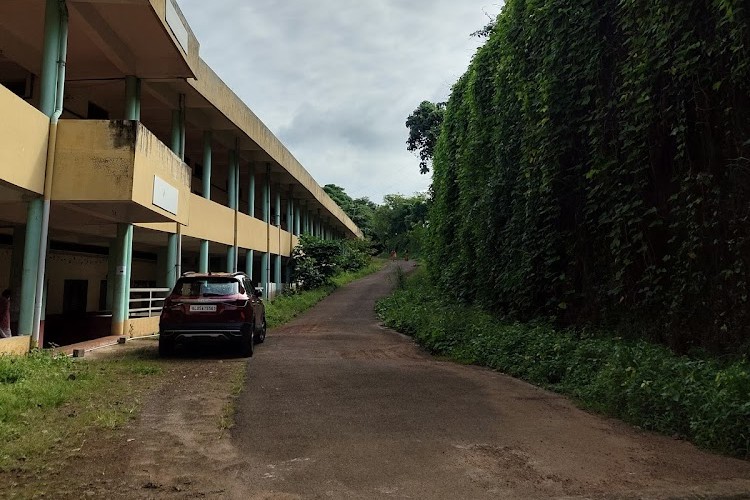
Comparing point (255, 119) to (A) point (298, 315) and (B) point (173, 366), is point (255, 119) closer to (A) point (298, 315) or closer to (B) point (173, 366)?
(A) point (298, 315)

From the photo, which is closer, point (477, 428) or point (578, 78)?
point (477, 428)

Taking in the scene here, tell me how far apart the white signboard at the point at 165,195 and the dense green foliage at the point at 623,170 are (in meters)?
7.25

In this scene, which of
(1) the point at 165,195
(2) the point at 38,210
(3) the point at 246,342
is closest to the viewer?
(2) the point at 38,210

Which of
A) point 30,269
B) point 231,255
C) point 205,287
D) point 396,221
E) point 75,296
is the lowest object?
point 75,296

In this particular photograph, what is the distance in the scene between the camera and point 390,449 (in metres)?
4.68

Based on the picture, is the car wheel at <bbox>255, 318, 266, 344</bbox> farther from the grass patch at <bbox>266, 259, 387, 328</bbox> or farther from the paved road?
the paved road

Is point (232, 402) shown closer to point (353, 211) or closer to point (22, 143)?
point (22, 143)

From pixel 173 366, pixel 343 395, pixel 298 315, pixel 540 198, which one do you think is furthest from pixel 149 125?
pixel 343 395

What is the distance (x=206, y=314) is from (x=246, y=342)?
36.1 inches

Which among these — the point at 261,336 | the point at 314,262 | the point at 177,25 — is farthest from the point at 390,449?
the point at 314,262

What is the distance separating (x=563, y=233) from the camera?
1048cm

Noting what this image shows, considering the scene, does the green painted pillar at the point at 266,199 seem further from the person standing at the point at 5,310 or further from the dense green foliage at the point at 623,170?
the person standing at the point at 5,310

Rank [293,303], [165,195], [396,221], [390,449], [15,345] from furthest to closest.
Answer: [396,221] < [293,303] < [165,195] < [15,345] < [390,449]

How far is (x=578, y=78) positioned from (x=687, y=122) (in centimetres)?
263
